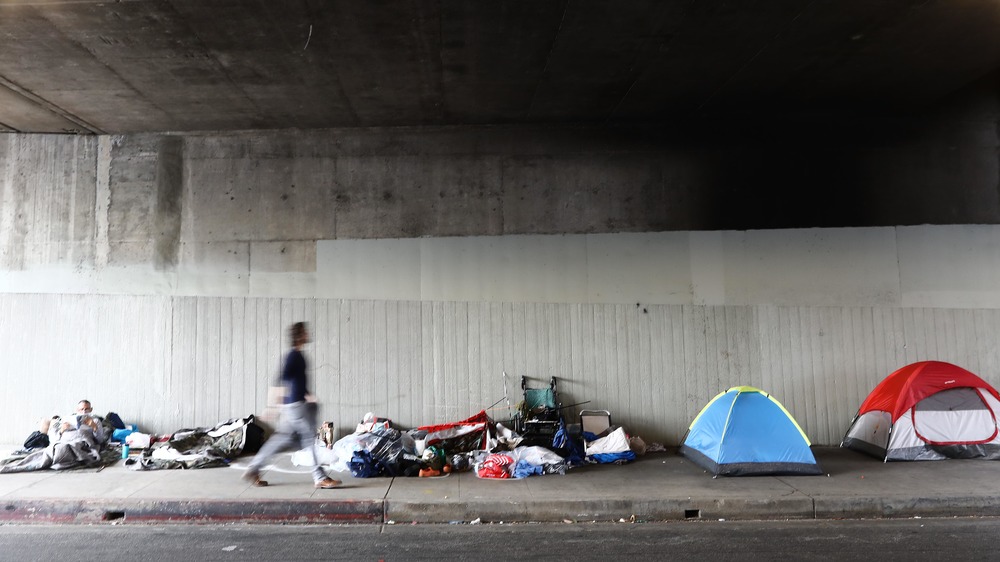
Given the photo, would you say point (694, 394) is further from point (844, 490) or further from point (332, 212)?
point (332, 212)

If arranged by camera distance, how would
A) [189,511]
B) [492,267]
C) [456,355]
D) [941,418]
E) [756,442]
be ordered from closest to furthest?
[189,511] < [756,442] < [941,418] < [456,355] < [492,267]

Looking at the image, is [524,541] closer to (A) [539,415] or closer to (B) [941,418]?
(A) [539,415]

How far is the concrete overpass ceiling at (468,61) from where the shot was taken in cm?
675

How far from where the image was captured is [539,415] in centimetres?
927

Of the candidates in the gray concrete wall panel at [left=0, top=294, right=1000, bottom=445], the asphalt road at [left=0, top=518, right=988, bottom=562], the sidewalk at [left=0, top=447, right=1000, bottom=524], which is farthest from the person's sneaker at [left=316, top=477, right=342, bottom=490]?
the gray concrete wall panel at [left=0, top=294, right=1000, bottom=445]

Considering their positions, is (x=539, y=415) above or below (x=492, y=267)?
below

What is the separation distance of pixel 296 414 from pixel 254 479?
108 centimetres

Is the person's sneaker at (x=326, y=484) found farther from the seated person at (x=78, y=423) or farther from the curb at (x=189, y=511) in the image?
the seated person at (x=78, y=423)

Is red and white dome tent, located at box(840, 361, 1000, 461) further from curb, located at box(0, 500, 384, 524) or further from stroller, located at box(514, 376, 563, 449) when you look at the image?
curb, located at box(0, 500, 384, 524)

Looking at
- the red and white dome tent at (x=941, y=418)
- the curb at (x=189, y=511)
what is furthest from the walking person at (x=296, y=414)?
the red and white dome tent at (x=941, y=418)

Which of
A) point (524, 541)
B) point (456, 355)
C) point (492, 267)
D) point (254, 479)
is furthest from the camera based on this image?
point (492, 267)

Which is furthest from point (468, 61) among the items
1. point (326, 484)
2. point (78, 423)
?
point (78, 423)

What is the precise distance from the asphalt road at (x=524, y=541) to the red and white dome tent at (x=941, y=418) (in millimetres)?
2223

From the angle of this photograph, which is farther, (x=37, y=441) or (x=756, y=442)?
(x=37, y=441)
